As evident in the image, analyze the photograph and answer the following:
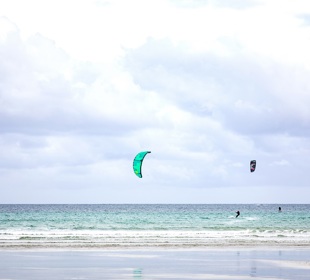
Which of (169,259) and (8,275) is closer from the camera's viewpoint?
(8,275)

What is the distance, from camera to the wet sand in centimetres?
2225

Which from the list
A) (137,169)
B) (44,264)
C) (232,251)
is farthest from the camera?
(137,169)

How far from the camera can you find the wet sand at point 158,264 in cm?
2225

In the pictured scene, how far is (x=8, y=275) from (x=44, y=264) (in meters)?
3.24

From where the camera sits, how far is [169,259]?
89.2ft

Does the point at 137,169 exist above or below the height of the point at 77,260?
above

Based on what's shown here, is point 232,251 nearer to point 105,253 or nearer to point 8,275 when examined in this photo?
point 105,253

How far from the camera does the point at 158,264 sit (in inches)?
992

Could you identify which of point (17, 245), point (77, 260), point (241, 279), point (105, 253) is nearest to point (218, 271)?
point (241, 279)

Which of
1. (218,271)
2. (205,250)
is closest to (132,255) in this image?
(205,250)

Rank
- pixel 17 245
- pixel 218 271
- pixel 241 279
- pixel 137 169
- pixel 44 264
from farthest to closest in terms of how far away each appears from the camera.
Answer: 1. pixel 137 169
2. pixel 17 245
3. pixel 44 264
4. pixel 218 271
5. pixel 241 279

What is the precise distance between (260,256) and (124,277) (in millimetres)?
8565

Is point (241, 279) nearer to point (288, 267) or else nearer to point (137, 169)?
point (288, 267)

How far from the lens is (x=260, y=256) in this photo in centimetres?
2853
